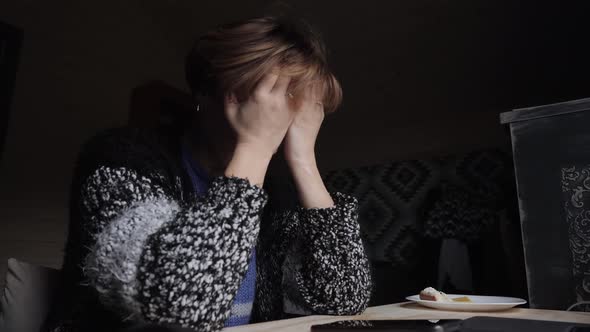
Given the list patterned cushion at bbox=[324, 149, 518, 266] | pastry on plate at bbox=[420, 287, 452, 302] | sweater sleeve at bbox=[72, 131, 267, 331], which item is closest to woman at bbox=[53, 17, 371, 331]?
sweater sleeve at bbox=[72, 131, 267, 331]

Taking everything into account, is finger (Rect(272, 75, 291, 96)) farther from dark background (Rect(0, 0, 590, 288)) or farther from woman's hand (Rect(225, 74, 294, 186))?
dark background (Rect(0, 0, 590, 288))

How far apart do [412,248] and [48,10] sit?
2.13 metres

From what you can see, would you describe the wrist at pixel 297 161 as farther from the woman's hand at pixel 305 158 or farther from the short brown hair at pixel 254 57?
the short brown hair at pixel 254 57

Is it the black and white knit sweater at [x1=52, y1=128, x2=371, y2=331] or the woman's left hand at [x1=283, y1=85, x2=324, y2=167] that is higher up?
the woman's left hand at [x1=283, y1=85, x2=324, y2=167]

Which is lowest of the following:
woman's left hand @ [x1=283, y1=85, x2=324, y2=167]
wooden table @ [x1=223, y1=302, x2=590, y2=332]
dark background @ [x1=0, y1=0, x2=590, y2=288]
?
wooden table @ [x1=223, y1=302, x2=590, y2=332]

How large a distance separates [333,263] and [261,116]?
376 millimetres

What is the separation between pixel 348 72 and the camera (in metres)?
2.33

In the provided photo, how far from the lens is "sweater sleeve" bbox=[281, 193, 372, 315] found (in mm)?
974

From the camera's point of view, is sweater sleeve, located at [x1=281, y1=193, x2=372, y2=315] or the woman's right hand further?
sweater sleeve, located at [x1=281, y1=193, x2=372, y2=315]

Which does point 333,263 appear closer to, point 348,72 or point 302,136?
point 302,136

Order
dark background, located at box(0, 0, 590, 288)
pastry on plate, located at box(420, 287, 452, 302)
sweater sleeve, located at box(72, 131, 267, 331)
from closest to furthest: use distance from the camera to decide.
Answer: sweater sleeve, located at box(72, 131, 267, 331), pastry on plate, located at box(420, 287, 452, 302), dark background, located at box(0, 0, 590, 288)

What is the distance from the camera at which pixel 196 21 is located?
248 centimetres

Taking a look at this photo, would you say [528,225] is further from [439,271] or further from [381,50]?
[381,50]

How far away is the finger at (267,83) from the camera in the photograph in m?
0.83
